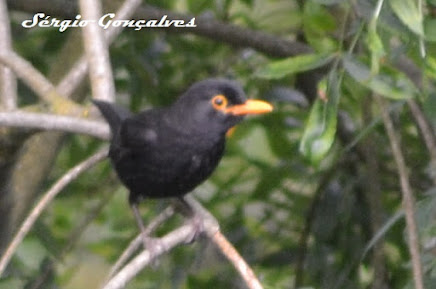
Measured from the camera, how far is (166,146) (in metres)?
2.91

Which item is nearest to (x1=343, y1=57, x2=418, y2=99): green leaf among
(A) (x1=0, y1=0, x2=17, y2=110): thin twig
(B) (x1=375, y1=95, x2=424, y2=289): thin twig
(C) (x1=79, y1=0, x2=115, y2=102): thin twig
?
(B) (x1=375, y1=95, x2=424, y2=289): thin twig

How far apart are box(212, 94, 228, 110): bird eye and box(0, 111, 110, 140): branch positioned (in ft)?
1.01

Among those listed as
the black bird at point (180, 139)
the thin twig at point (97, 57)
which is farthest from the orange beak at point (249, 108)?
the thin twig at point (97, 57)

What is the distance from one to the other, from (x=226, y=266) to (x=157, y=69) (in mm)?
747

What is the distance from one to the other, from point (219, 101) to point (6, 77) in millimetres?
567

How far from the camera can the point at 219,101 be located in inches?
113

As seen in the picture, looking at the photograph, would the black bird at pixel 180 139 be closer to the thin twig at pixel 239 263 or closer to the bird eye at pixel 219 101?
the bird eye at pixel 219 101

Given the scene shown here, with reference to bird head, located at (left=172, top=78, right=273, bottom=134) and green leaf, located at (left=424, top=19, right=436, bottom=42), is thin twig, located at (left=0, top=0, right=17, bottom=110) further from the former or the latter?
green leaf, located at (left=424, top=19, right=436, bottom=42)

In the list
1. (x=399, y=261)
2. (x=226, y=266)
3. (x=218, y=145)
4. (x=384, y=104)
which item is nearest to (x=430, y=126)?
(x=384, y=104)

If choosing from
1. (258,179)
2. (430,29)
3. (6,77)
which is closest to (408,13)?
(430,29)

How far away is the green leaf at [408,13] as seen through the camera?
2020 millimetres

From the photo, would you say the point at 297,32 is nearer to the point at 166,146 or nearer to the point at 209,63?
the point at 209,63

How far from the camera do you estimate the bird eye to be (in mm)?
2875

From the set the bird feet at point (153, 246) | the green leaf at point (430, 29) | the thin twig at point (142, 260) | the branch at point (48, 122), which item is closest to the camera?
the green leaf at point (430, 29)
